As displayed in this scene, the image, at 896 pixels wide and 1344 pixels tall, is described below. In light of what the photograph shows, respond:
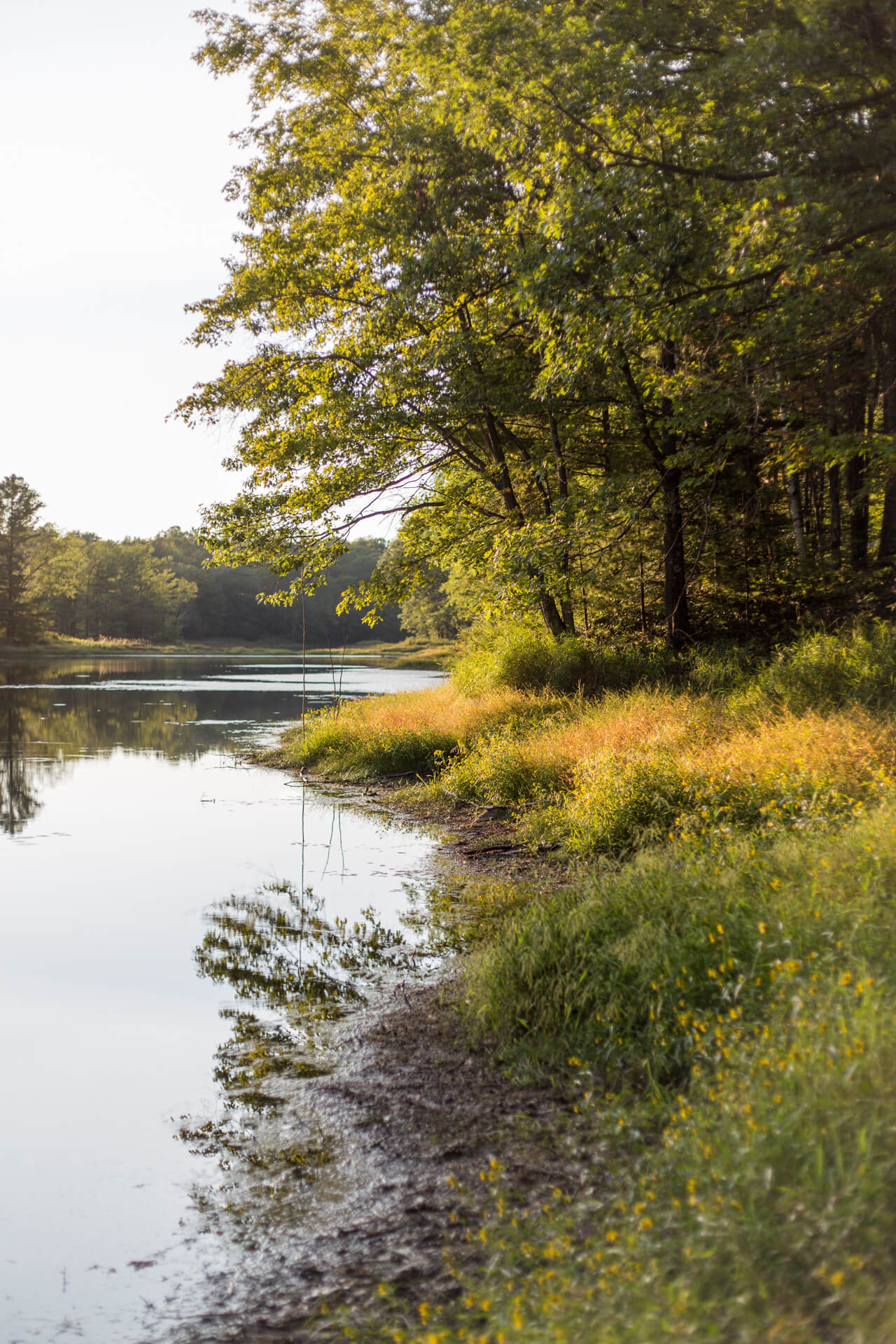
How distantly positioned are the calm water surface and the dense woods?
5.63 metres

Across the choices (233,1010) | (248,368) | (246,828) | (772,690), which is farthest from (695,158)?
(233,1010)

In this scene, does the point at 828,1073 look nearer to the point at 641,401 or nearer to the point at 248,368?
the point at 641,401

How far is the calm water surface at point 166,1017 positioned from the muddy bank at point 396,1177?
0.49ft

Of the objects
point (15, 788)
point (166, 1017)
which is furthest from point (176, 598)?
point (166, 1017)

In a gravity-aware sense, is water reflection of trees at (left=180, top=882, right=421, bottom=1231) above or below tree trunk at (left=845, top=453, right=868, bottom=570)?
below

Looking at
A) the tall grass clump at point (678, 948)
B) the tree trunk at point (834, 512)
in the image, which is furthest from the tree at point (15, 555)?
the tall grass clump at point (678, 948)

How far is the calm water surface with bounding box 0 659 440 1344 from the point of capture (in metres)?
3.62

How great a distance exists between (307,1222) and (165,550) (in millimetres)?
131299

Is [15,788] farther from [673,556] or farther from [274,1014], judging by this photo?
[673,556]

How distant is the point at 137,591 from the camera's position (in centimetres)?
9506

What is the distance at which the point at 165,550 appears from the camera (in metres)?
127

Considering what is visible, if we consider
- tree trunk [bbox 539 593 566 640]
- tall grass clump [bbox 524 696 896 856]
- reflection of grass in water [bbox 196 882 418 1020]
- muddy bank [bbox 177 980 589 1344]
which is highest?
tree trunk [bbox 539 593 566 640]

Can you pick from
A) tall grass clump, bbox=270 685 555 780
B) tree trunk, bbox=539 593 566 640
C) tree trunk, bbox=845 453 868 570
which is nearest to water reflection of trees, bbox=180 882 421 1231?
tall grass clump, bbox=270 685 555 780

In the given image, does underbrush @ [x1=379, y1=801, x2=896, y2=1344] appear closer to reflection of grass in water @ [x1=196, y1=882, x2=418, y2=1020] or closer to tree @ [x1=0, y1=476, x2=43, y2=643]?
reflection of grass in water @ [x1=196, y1=882, x2=418, y2=1020]
